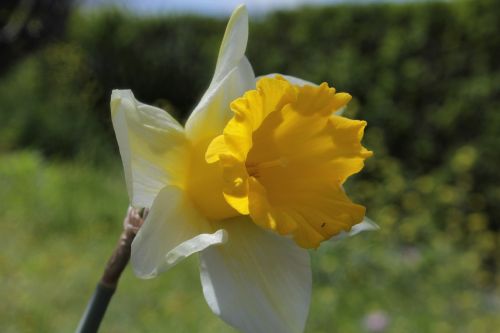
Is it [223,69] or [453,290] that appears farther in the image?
[453,290]

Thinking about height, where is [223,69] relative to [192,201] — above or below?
above

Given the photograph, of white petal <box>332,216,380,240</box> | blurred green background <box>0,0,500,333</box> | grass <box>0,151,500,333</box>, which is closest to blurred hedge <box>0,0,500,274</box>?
blurred green background <box>0,0,500,333</box>

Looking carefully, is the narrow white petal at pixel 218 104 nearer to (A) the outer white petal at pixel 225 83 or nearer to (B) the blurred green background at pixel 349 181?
(A) the outer white petal at pixel 225 83

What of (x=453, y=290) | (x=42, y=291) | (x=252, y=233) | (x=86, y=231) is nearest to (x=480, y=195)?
(x=453, y=290)

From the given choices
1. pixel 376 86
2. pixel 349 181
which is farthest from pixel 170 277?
pixel 376 86

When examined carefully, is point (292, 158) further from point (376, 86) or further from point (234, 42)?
point (376, 86)

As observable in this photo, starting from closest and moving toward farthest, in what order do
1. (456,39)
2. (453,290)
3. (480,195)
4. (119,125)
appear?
1. (119,125)
2. (453,290)
3. (480,195)
4. (456,39)

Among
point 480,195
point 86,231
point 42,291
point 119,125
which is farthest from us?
point 480,195

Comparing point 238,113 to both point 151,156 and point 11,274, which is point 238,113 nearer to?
point 151,156
